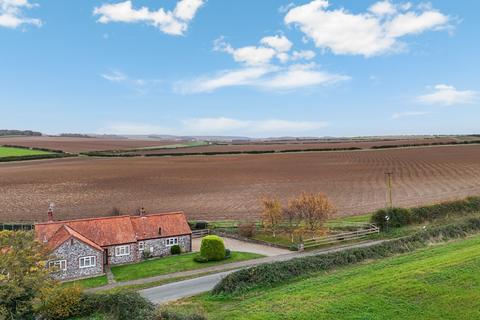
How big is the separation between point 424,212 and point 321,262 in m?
24.4

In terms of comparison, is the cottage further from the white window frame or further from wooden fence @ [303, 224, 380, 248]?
wooden fence @ [303, 224, 380, 248]

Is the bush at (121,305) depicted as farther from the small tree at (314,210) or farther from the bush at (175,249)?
the small tree at (314,210)

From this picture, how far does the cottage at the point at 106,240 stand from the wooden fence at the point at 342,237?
40.0 ft

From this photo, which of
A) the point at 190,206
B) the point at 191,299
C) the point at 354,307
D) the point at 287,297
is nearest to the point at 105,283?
the point at 191,299

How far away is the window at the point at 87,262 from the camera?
118 feet

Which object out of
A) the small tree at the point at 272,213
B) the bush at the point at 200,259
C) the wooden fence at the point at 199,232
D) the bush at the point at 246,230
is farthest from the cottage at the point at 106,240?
the small tree at the point at 272,213

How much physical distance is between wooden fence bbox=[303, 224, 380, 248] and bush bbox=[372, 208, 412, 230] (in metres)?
1.20

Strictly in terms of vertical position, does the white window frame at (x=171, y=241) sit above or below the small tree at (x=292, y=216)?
below

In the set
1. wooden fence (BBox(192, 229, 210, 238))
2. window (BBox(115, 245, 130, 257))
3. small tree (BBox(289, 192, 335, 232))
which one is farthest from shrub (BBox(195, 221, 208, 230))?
window (BBox(115, 245, 130, 257))

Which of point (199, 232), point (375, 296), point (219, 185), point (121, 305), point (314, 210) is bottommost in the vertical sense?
point (199, 232)

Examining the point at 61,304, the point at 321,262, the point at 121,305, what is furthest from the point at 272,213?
the point at 61,304

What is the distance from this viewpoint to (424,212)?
49406mm

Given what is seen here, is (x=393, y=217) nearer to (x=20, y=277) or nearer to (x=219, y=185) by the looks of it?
(x=219, y=185)

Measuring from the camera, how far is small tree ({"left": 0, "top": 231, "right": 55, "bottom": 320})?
22297mm
